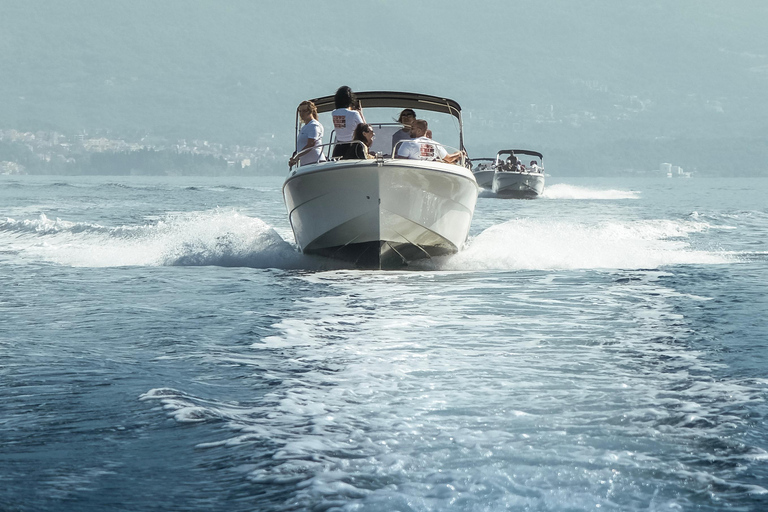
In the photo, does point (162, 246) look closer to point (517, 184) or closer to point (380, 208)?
point (380, 208)

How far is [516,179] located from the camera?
151 feet

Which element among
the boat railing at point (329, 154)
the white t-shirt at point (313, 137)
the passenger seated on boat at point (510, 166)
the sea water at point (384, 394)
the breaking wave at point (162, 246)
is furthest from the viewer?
the passenger seated on boat at point (510, 166)

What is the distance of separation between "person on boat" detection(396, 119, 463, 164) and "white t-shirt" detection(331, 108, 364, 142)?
0.75m

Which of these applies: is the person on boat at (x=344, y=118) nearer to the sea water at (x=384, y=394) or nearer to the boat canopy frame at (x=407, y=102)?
the boat canopy frame at (x=407, y=102)

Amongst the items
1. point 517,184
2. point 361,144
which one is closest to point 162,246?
point 361,144

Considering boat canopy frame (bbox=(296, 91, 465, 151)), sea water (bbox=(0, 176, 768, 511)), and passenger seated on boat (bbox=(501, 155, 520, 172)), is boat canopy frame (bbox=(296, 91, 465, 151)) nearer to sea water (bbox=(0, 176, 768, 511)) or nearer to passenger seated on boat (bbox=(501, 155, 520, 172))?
sea water (bbox=(0, 176, 768, 511))

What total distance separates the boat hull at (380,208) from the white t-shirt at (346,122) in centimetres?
78

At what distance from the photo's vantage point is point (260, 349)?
7137 millimetres

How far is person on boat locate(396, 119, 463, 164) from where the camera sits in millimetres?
12078

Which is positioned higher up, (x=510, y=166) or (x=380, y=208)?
(x=510, y=166)

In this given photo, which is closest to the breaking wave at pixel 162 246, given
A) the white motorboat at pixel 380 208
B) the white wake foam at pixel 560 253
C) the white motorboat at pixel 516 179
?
the white motorboat at pixel 380 208

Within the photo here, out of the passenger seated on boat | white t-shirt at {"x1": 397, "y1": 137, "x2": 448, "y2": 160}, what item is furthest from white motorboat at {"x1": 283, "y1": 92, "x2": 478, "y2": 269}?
the passenger seated on boat

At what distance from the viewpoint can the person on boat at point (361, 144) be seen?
11883 mm

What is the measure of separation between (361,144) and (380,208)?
0.90m
